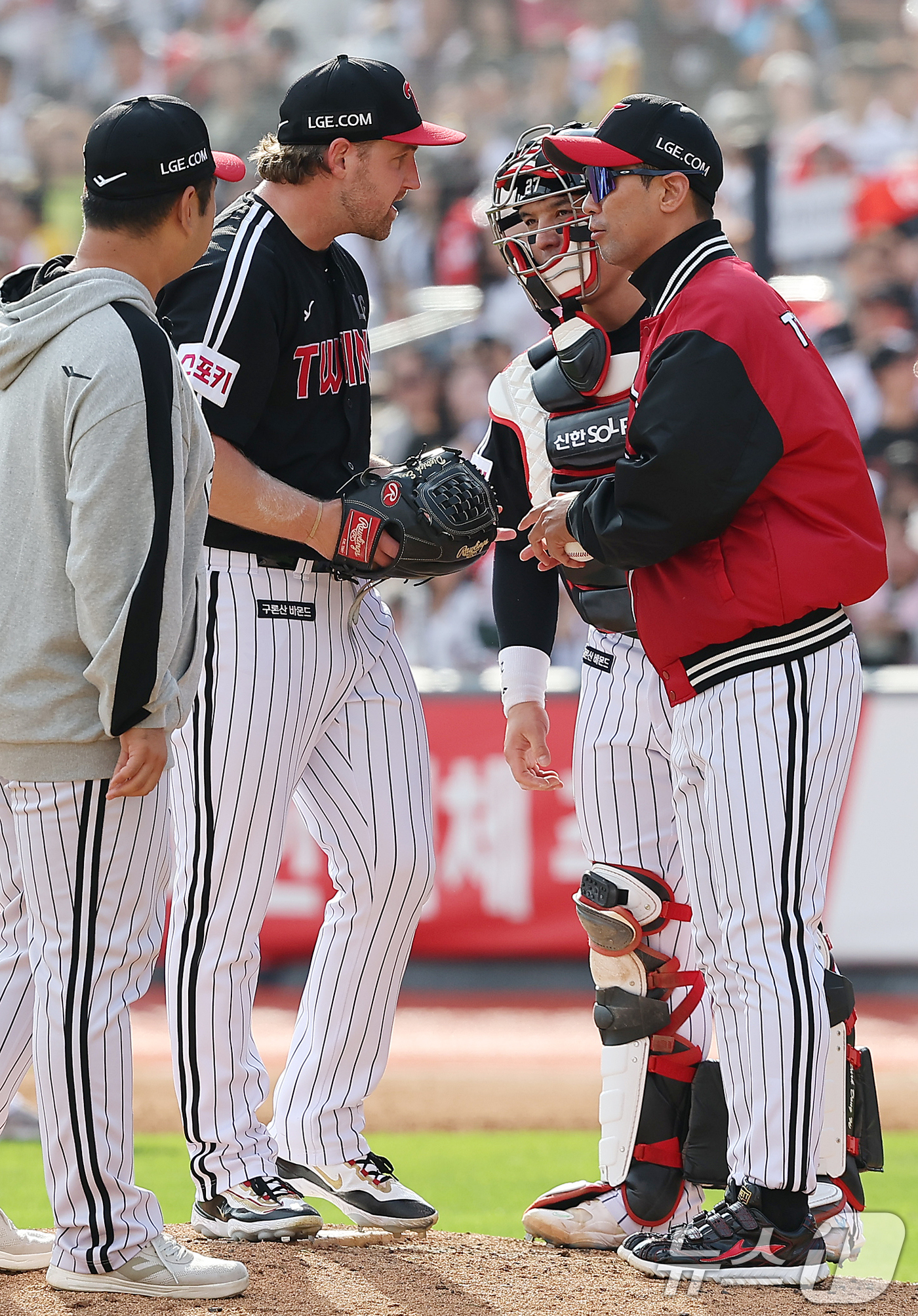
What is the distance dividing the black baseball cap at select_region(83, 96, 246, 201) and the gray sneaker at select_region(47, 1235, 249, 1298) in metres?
1.90

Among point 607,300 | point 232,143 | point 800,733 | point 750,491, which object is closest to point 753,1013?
point 800,733

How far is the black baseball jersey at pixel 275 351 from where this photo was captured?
10.9 feet

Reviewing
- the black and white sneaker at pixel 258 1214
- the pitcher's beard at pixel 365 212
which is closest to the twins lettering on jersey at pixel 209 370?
the pitcher's beard at pixel 365 212

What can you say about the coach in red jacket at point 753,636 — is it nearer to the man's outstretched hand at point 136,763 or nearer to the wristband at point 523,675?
the wristband at point 523,675

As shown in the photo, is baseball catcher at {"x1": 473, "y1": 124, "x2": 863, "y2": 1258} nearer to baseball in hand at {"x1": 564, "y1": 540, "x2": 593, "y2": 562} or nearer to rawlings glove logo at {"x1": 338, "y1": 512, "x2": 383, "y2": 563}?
baseball in hand at {"x1": 564, "y1": 540, "x2": 593, "y2": 562}

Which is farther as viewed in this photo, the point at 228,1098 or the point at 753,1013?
the point at 228,1098

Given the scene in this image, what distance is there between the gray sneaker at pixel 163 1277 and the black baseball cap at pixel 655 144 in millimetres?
2220

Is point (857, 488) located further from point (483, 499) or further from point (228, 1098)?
point (228, 1098)

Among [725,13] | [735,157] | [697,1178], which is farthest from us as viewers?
[725,13]

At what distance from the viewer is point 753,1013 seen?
2.92 meters

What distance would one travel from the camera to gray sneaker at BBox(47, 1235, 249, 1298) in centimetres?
276

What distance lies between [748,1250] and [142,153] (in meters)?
2.29

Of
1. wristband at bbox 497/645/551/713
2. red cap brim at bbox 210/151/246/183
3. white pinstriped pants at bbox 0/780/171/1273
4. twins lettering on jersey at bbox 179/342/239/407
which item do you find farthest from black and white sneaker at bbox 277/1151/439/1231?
red cap brim at bbox 210/151/246/183

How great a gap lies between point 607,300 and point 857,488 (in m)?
0.96
